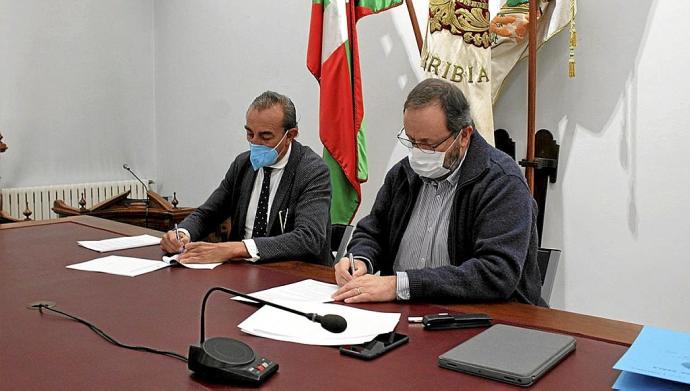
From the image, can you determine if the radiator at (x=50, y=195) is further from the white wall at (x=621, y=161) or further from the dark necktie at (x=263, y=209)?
the white wall at (x=621, y=161)

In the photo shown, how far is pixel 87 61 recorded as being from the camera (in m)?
5.17

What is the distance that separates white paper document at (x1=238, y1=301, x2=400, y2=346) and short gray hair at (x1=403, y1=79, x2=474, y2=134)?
0.66m

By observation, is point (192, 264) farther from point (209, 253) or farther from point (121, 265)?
point (121, 265)

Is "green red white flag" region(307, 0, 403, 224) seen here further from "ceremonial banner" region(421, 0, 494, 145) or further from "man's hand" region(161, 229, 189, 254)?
"man's hand" region(161, 229, 189, 254)

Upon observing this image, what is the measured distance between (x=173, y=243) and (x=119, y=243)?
34 centimetres

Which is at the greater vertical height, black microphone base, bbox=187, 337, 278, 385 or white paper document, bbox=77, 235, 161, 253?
white paper document, bbox=77, 235, 161, 253

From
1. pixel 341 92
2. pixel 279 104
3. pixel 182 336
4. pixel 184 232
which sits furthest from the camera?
pixel 341 92

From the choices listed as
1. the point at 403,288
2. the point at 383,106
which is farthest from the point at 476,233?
the point at 383,106

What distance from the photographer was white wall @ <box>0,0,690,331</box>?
2914 millimetres

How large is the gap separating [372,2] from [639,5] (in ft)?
4.18

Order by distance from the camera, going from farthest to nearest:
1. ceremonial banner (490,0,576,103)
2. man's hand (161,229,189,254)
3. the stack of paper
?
ceremonial banner (490,0,576,103), man's hand (161,229,189,254), the stack of paper

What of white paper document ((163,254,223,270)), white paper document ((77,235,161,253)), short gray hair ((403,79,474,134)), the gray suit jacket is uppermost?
short gray hair ((403,79,474,134))

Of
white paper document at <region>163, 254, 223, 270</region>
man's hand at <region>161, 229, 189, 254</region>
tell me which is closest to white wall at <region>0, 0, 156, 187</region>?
man's hand at <region>161, 229, 189, 254</region>

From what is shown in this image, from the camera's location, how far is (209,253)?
2.30 m
